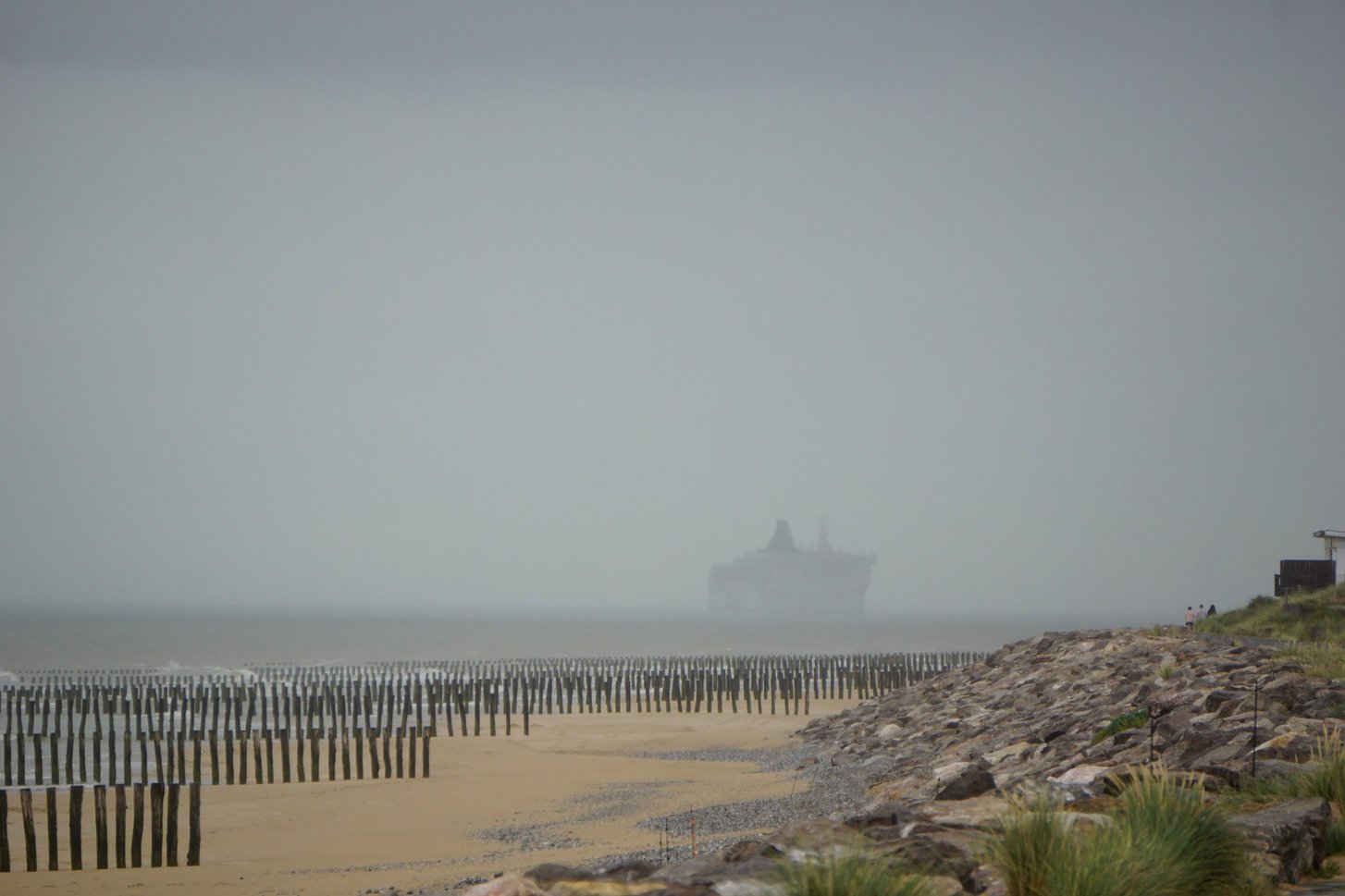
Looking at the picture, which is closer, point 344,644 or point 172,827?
point 172,827

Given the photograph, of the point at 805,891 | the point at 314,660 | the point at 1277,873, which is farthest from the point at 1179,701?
the point at 314,660

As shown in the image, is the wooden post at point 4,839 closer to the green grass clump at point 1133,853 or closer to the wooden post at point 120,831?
the wooden post at point 120,831

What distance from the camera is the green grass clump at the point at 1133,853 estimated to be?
22.3 ft

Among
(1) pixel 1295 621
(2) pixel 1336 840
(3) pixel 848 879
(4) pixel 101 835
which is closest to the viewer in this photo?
(3) pixel 848 879

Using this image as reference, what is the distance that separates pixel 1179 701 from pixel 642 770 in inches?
435

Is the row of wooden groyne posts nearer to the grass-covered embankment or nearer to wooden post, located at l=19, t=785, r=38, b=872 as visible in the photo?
wooden post, located at l=19, t=785, r=38, b=872

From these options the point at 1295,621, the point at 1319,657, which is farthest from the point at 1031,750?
the point at 1295,621

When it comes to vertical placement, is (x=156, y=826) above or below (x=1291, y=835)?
below

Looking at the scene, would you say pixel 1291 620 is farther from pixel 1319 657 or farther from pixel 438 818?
pixel 438 818

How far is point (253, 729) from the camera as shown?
1387 inches

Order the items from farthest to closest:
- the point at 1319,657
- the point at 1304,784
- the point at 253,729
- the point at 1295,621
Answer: the point at 253,729
the point at 1295,621
the point at 1319,657
the point at 1304,784

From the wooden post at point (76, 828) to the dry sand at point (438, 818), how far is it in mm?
222

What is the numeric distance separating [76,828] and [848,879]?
540 inches

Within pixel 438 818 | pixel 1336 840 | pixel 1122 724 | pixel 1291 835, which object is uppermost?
pixel 1291 835
